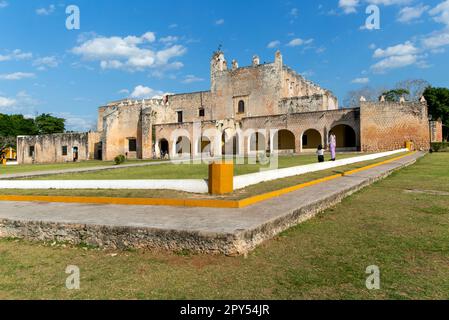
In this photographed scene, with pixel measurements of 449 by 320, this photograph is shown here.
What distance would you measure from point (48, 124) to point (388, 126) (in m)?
47.6

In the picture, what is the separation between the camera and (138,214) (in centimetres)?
450

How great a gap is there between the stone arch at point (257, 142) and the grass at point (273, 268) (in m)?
23.9

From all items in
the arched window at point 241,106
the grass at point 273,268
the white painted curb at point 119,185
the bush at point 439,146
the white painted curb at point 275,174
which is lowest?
the grass at point 273,268

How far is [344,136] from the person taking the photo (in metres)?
28.8

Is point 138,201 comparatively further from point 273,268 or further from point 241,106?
point 241,106

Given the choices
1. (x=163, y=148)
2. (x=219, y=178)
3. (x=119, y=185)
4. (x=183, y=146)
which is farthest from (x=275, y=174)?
(x=163, y=148)

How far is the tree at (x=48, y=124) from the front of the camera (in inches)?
2057

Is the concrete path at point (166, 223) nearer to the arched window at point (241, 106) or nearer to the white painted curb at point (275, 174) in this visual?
the white painted curb at point (275, 174)

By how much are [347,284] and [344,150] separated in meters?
25.5

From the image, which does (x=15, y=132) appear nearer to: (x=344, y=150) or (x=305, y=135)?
(x=305, y=135)

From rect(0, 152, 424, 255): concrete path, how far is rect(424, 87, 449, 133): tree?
1665 inches

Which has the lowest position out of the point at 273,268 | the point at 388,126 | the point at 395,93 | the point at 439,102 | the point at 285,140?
the point at 273,268

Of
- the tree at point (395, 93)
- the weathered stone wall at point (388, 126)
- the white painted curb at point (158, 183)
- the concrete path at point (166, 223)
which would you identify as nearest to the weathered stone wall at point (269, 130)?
the weathered stone wall at point (388, 126)
